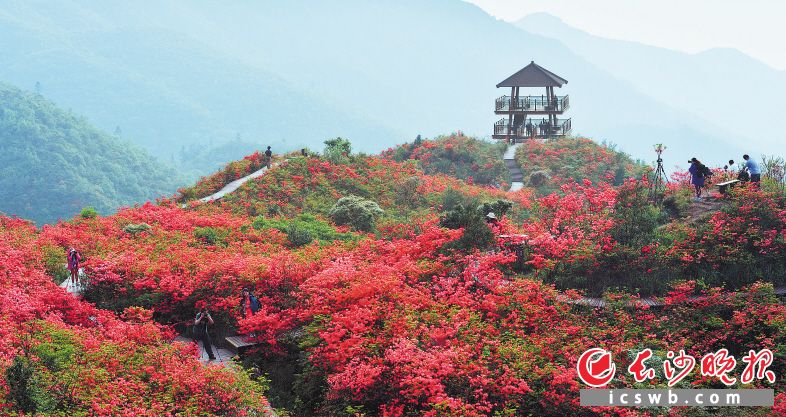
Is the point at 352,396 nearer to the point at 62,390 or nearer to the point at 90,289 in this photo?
the point at 62,390

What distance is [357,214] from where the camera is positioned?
2666 centimetres

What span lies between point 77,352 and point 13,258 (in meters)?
6.53

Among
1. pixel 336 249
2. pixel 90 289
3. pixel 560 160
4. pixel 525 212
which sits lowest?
pixel 90 289

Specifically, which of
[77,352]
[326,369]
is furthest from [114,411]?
[326,369]

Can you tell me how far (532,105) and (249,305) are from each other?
37003 millimetres

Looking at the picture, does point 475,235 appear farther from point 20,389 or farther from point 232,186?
point 232,186

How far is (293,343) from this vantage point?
1605cm

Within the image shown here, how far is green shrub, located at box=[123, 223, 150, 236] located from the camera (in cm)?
2398

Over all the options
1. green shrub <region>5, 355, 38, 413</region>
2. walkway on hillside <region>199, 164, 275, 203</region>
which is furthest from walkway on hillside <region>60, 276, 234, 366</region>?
walkway on hillside <region>199, 164, 275, 203</region>

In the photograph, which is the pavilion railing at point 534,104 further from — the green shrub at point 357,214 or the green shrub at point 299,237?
the green shrub at point 299,237

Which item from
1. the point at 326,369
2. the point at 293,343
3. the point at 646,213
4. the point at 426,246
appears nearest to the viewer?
the point at 326,369

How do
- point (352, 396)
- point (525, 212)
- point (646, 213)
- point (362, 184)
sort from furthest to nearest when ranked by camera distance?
point (362, 184)
point (525, 212)
point (646, 213)
point (352, 396)

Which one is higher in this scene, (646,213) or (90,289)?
(646,213)

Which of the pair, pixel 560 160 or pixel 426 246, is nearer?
pixel 426 246
